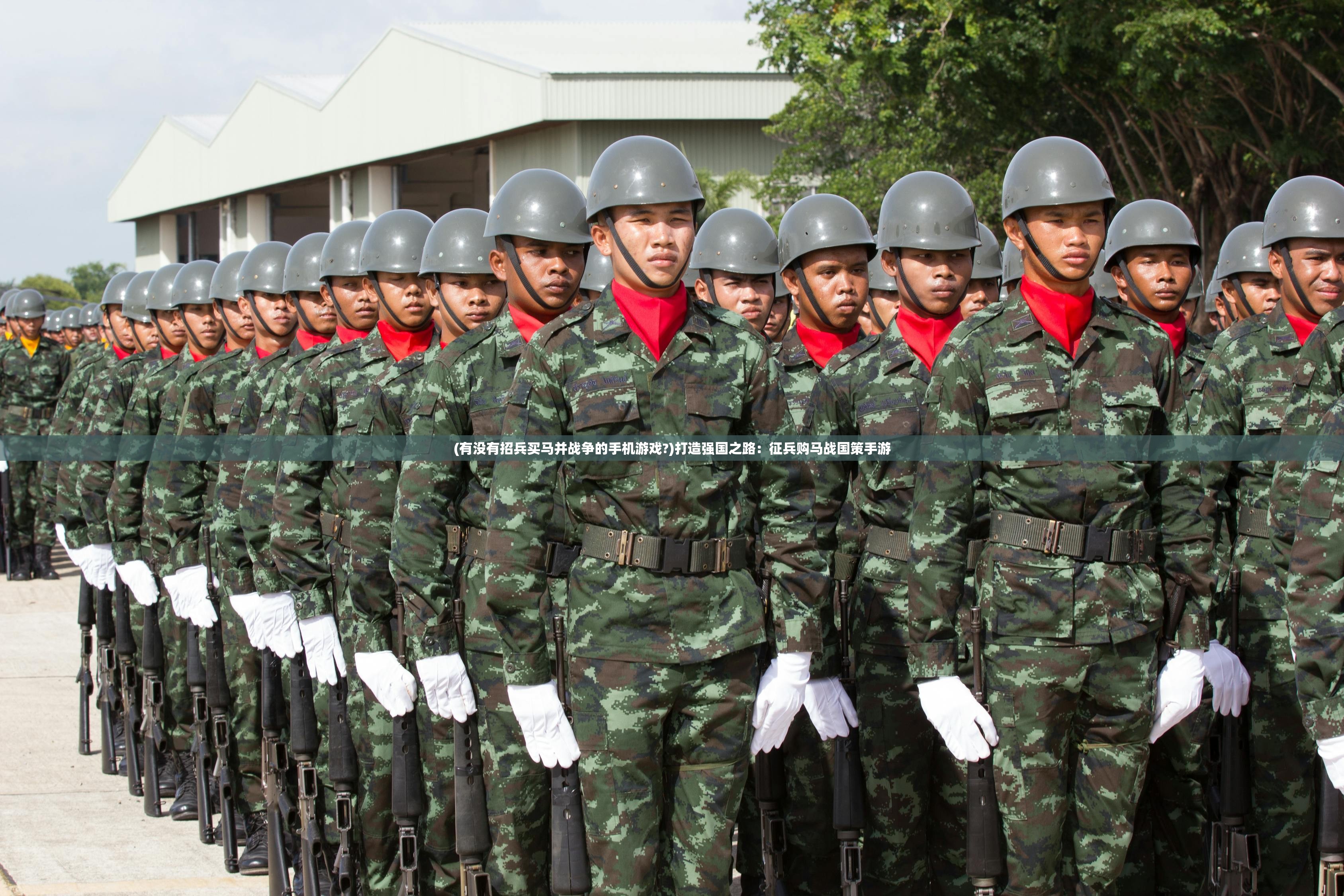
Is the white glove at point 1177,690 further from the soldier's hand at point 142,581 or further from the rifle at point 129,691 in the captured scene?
the soldier's hand at point 142,581

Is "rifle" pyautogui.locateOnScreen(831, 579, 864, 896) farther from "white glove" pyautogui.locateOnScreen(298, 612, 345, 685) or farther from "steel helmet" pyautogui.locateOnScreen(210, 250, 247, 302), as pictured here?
"steel helmet" pyautogui.locateOnScreen(210, 250, 247, 302)

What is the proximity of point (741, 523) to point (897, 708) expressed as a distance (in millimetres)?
1263

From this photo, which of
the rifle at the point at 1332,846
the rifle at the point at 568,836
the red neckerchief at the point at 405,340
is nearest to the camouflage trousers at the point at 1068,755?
the rifle at the point at 1332,846

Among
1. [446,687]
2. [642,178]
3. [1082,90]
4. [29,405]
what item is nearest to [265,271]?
[446,687]

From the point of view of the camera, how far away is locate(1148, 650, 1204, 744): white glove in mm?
3857

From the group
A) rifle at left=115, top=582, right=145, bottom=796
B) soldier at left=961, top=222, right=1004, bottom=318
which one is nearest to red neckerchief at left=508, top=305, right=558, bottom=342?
soldier at left=961, top=222, right=1004, bottom=318

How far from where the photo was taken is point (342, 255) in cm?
607

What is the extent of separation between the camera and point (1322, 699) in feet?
11.5

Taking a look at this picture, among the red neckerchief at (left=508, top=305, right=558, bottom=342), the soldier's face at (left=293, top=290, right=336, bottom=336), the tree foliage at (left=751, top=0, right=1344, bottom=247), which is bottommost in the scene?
the red neckerchief at (left=508, top=305, right=558, bottom=342)

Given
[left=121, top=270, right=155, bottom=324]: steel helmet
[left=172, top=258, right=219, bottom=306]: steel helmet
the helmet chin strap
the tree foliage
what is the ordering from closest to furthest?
the helmet chin strap < [left=172, top=258, right=219, bottom=306]: steel helmet < [left=121, top=270, right=155, bottom=324]: steel helmet < the tree foliage

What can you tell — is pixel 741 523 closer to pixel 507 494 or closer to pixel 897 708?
pixel 507 494

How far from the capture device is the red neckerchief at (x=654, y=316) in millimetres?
3607

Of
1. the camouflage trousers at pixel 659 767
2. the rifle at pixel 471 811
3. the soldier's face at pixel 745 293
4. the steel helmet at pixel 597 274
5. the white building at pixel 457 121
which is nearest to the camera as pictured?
the camouflage trousers at pixel 659 767

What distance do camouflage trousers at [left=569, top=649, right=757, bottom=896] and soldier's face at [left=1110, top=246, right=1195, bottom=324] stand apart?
9.83ft
